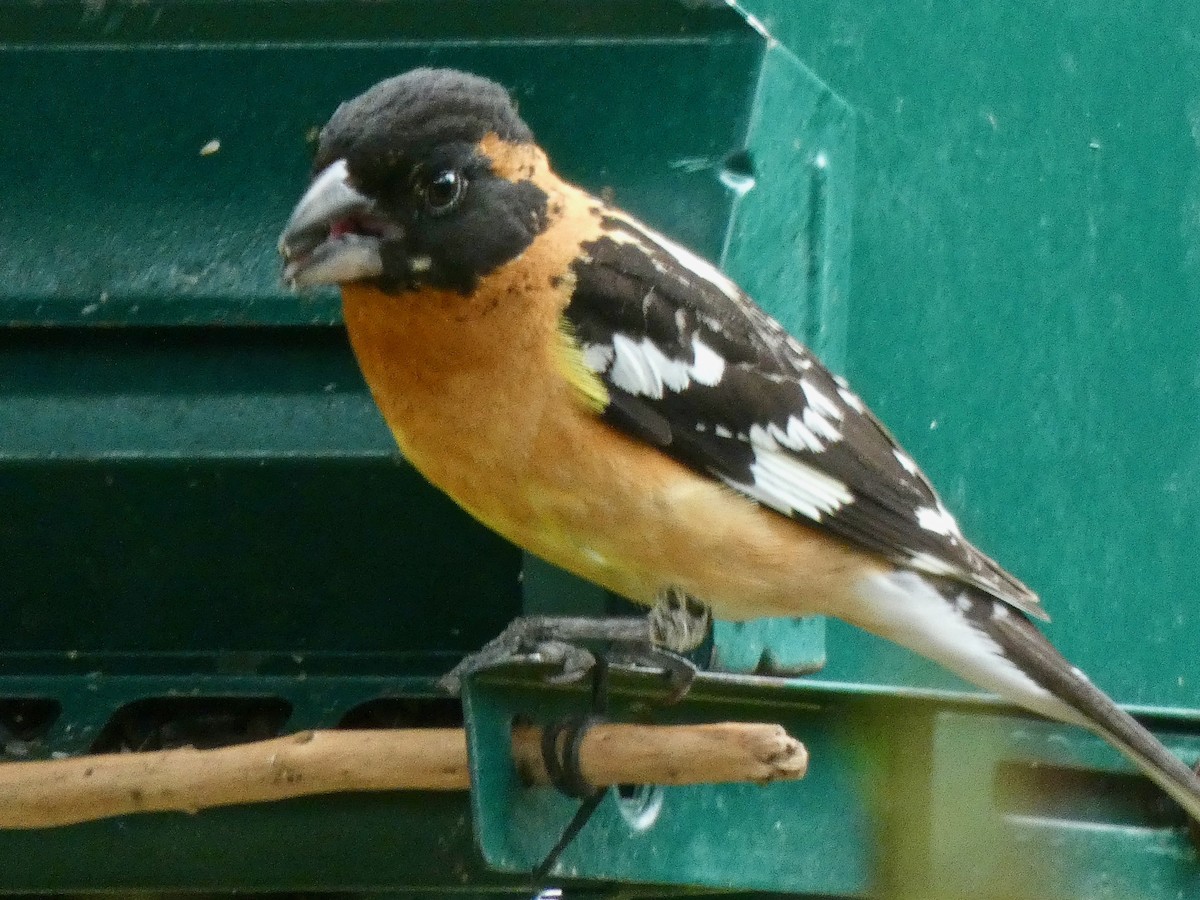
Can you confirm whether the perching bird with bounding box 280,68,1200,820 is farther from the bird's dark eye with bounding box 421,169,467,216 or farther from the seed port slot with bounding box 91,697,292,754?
the seed port slot with bounding box 91,697,292,754

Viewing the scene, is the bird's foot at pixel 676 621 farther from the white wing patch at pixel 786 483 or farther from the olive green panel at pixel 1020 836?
the olive green panel at pixel 1020 836

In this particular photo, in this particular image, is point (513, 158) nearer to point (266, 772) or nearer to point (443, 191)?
point (443, 191)

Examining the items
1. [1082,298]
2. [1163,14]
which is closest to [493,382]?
[1082,298]

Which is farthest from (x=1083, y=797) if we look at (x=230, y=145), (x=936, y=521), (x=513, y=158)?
(x=230, y=145)

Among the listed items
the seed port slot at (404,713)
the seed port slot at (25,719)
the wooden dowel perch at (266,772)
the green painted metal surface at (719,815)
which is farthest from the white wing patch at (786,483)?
the seed port slot at (25,719)

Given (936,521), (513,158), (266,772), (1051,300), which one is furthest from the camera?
(1051,300)

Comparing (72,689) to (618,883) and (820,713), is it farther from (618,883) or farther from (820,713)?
(820,713)

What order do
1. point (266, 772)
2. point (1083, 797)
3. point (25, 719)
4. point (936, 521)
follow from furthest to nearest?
point (25, 719)
point (936, 521)
point (1083, 797)
point (266, 772)
